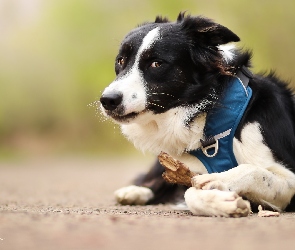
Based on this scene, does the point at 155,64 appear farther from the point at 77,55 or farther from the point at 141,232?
the point at 77,55

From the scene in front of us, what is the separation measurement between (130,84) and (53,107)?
12.0 meters

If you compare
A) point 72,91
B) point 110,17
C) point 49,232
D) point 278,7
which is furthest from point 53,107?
point 49,232

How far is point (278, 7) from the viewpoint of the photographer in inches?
608

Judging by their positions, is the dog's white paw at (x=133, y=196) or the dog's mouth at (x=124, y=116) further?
the dog's white paw at (x=133, y=196)

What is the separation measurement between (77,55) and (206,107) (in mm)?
11950

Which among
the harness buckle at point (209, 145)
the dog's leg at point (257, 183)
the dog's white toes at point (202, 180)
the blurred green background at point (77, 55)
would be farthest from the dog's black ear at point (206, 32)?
the blurred green background at point (77, 55)

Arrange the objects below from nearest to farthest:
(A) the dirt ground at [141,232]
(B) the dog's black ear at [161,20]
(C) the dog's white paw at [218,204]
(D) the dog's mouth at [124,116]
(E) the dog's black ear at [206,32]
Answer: (A) the dirt ground at [141,232]
(C) the dog's white paw at [218,204]
(D) the dog's mouth at [124,116]
(E) the dog's black ear at [206,32]
(B) the dog's black ear at [161,20]

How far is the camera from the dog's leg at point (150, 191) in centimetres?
501

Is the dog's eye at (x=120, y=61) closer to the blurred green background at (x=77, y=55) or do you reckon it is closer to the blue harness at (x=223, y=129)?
the blue harness at (x=223, y=129)

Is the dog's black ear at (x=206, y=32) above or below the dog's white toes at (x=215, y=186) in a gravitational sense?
above

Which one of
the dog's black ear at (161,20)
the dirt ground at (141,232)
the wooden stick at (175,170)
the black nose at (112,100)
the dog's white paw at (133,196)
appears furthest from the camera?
the dog's white paw at (133,196)

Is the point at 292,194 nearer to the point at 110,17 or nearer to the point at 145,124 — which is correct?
the point at 145,124

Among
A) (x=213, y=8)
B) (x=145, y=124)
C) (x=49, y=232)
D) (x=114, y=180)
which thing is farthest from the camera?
(x=213, y=8)

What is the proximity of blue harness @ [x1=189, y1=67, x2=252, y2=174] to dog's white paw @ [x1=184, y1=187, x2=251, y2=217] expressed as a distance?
0.49 m
